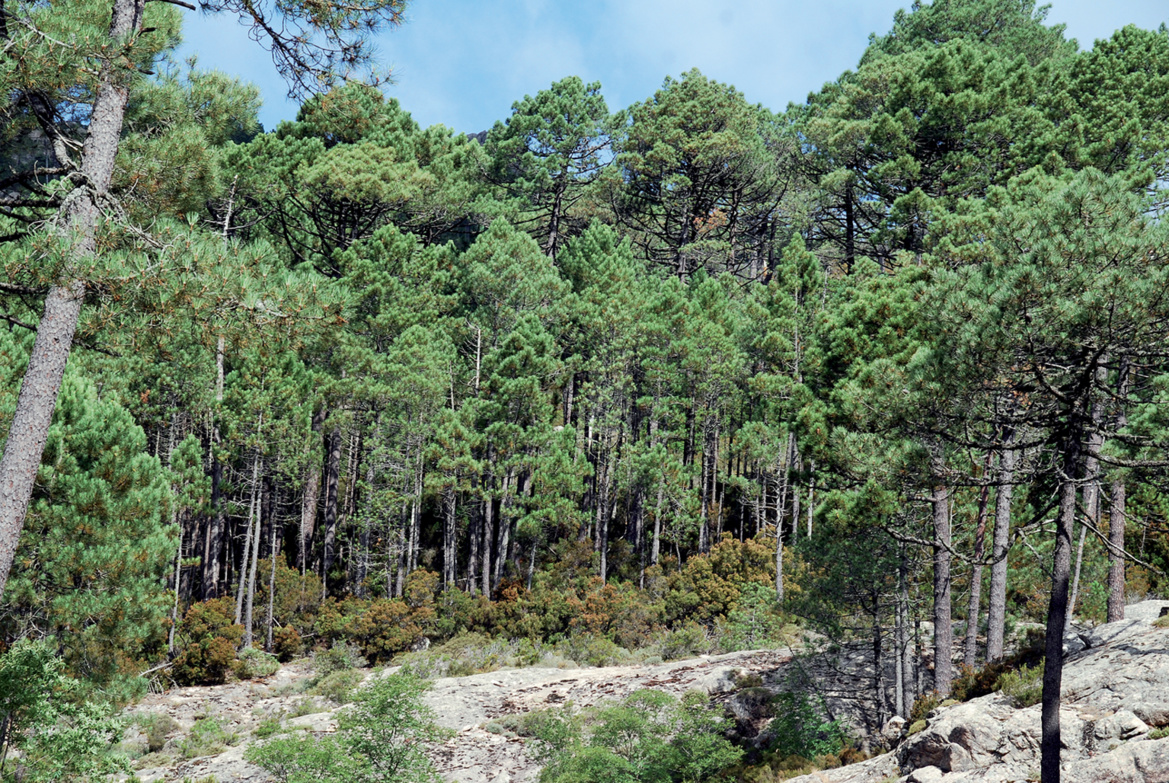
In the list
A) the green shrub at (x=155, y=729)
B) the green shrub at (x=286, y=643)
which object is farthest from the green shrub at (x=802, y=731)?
the green shrub at (x=286, y=643)

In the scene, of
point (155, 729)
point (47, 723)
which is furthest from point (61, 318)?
point (155, 729)

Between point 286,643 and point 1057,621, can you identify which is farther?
point 286,643

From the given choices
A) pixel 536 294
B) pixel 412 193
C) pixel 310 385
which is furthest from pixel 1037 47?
pixel 310 385

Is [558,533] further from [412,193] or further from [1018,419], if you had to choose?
[1018,419]

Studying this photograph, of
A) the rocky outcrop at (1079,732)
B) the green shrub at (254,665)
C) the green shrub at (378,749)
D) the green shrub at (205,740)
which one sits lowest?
the green shrub at (254,665)

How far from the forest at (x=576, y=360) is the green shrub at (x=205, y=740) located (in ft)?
7.40

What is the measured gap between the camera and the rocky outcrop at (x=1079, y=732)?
752cm

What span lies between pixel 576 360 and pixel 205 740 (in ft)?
54.2

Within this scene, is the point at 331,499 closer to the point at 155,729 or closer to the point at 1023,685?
the point at 155,729

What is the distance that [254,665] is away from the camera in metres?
20.4

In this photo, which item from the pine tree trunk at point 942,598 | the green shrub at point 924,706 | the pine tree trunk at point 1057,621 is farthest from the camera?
the pine tree trunk at point 942,598

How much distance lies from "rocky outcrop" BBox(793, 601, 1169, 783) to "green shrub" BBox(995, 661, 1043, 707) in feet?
0.49

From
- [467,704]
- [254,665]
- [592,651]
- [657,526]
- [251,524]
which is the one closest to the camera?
[467,704]

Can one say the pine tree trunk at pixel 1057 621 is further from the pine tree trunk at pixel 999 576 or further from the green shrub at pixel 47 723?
the green shrub at pixel 47 723
